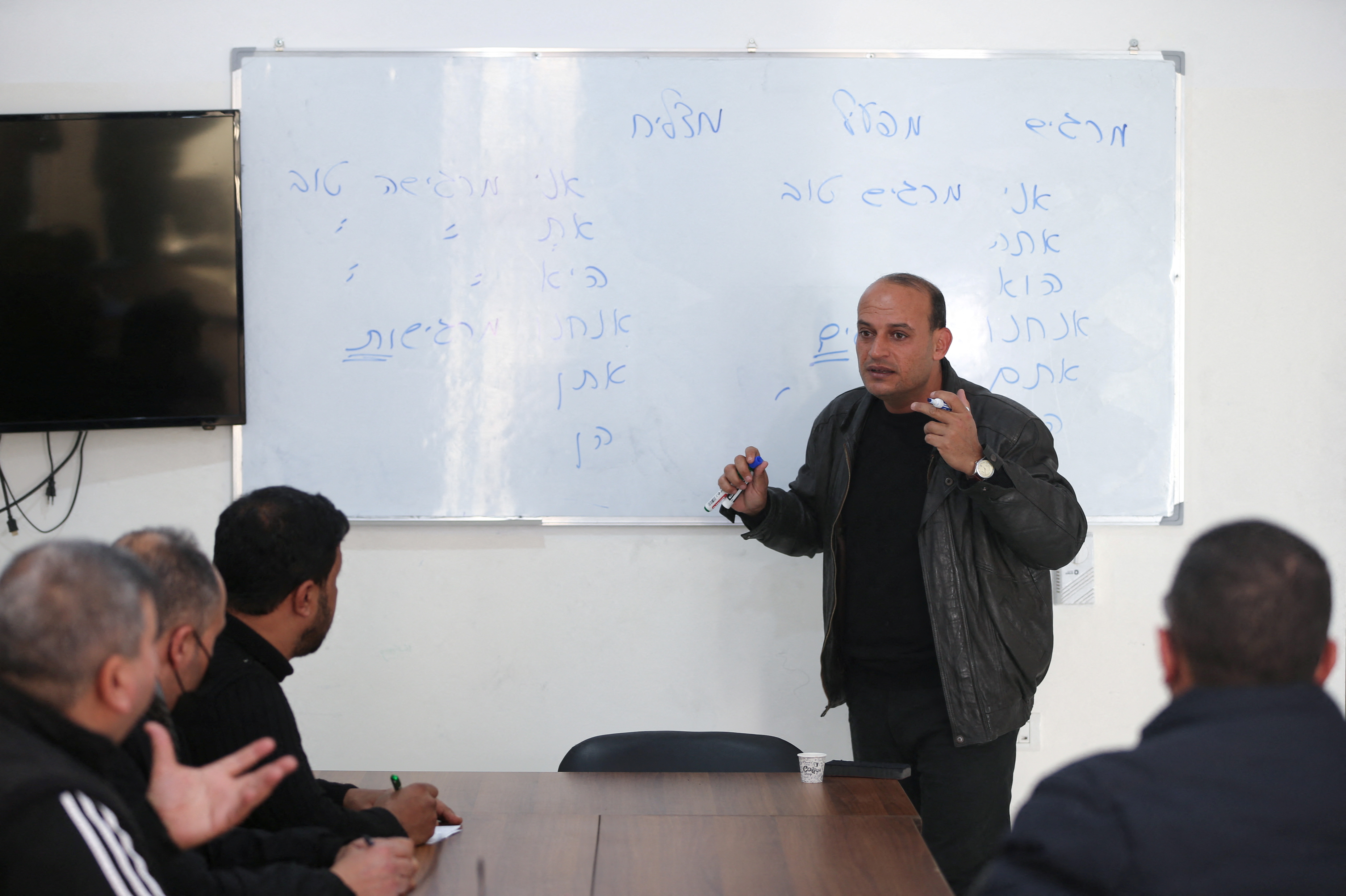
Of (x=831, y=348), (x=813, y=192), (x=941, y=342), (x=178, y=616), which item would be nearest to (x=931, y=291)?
(x=941, y=342)

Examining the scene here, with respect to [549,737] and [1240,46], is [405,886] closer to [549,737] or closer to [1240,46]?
[549,737]

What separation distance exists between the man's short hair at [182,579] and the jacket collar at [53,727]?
0.37m

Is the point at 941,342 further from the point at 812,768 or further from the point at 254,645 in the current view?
the point at 254,645

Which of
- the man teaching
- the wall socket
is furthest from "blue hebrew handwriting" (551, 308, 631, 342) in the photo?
the wall socket

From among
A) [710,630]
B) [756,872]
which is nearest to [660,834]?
[756,872]

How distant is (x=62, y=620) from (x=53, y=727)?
0.39 ft

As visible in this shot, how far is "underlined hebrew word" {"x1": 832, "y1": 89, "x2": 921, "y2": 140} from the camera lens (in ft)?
10.4

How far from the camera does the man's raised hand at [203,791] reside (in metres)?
1.40

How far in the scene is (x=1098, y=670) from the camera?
10.6ft

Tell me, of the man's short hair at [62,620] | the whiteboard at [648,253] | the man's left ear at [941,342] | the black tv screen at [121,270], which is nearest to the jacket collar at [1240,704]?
the man's short hair at [62,620]

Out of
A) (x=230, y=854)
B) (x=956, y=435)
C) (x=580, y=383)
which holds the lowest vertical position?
(x=230, y=854)

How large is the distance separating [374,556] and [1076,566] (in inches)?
81.8

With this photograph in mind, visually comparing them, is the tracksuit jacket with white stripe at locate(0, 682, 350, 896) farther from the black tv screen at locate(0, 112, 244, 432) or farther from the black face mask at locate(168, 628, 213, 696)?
the black tv screen at locate(0, 112, 244, 432)

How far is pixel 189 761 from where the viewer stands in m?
1.78
